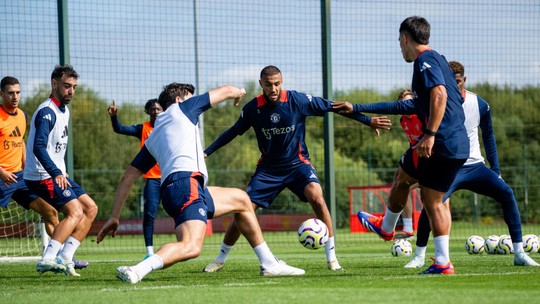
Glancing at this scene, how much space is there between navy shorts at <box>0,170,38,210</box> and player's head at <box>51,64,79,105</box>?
1.39 metres

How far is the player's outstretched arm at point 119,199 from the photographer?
788 cm

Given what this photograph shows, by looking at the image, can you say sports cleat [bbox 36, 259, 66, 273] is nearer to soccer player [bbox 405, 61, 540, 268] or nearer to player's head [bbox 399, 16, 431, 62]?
soccer player [bbox 405, 61, 540, 268]

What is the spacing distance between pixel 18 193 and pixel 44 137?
166cm

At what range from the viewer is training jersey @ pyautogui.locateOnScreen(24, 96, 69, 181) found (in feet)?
31.7

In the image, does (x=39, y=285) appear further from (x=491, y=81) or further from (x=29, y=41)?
(x=491, y=81)

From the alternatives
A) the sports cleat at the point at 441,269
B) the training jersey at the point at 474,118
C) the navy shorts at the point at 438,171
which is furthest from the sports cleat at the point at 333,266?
the training jersey at the point at 474,118

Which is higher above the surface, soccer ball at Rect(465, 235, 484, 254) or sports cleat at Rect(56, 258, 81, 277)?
sports cleat at Rect(56, 258, 81, 277)

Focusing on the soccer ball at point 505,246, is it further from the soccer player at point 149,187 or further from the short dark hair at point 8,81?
the short dark hair at point 8,81

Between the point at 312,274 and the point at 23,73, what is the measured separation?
300 inches

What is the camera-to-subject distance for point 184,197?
25.7 feet

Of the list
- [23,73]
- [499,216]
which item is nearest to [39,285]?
[23,73]

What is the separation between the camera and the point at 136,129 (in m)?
13.1

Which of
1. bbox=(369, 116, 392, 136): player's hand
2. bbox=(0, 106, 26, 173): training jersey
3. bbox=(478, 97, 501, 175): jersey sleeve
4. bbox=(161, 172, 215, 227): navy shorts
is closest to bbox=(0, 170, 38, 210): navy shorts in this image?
bbox=(0, 106, 26, 173): training jersey

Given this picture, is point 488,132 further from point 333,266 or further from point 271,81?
point 271,81
